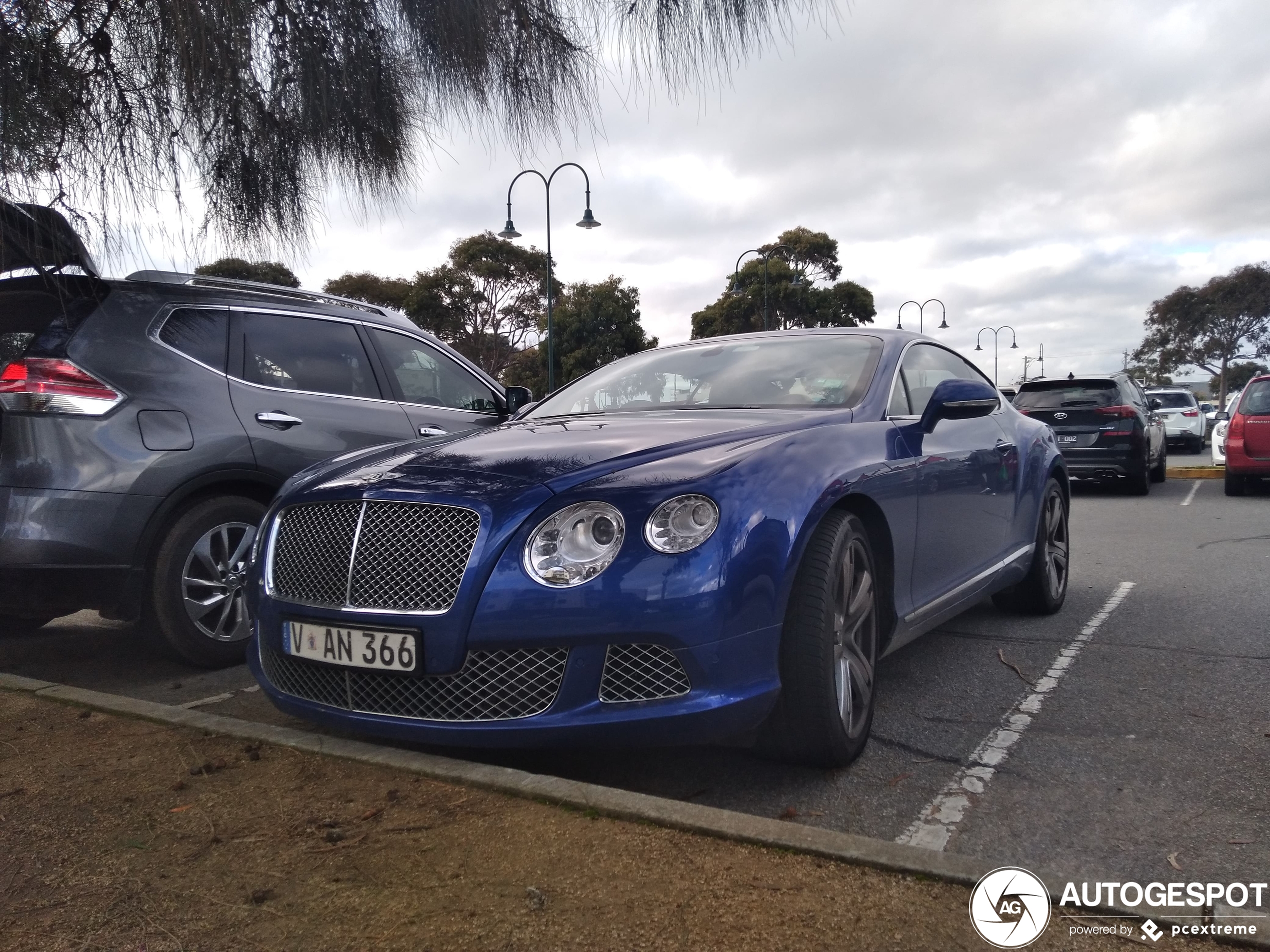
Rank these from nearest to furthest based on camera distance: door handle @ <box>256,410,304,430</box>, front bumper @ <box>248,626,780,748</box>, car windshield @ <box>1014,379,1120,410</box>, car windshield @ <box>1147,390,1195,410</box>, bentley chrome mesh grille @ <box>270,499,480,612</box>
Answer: front bumper @ <box>248,626,780,748</box>
bentley chrome mesh grille @ <box>270,499,480,612</box>
door handle @ <box>256,410,304,430</box>
car windshield @ <box>1014,379,1120,410</box>
car windshield @ <box>1147,390,1195,410</box>

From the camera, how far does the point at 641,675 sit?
2686 millimetres

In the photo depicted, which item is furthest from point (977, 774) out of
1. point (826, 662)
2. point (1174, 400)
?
point (1174, 400)

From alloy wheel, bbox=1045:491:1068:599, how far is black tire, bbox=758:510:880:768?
2710 mm

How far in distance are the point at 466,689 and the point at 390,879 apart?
2.00ft

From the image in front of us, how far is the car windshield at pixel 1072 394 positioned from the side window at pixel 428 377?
31.7 feet

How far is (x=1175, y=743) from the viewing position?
11.1 feet

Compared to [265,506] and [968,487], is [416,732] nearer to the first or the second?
[265,506]

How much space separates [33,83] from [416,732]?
2.25 metres

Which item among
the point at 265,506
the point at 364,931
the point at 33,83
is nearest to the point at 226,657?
the point at 265,506

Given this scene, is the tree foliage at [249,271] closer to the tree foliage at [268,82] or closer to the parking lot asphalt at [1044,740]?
the tree foliage at [268,82]

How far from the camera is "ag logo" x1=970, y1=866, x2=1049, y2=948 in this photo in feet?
6.52

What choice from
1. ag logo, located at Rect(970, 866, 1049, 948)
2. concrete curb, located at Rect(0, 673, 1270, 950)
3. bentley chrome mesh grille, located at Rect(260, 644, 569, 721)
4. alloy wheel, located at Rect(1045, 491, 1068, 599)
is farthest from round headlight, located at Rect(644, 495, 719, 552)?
alloy wheel, located at Rect(1045, 491, 1068, 599)

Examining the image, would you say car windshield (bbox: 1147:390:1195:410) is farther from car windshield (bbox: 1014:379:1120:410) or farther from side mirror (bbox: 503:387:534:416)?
side mirror (bbox: 503:387:534:416)

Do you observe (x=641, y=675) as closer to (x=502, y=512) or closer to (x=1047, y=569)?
(x=502, y=512)
